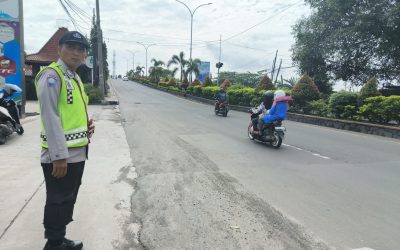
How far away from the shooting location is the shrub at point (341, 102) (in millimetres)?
15568

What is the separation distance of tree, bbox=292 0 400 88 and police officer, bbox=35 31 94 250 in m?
23.9

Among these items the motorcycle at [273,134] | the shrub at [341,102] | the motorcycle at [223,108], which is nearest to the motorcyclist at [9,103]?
the motorcycle at [273,134]

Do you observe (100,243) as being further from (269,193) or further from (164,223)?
(269,193)

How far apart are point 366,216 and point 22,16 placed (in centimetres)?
1330

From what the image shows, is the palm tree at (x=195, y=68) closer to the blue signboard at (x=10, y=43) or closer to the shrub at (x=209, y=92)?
the shrub at (x=209, y=92)

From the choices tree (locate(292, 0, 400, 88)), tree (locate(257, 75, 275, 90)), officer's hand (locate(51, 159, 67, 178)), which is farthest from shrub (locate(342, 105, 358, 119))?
officer's hand (locate(51, 159, 67, 178))

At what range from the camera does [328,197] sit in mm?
5113

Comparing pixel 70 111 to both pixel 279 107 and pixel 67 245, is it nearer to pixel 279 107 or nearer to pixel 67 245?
pixel 67 245

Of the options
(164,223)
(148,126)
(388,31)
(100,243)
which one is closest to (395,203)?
(164,223)

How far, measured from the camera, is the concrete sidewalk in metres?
3.48

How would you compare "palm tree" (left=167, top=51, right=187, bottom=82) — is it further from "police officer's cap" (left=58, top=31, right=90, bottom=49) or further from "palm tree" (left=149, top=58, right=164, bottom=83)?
"police officer's cap" (left=58, top=31, right=90, bottom=49)

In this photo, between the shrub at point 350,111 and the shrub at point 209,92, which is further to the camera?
the shrub at point 209,92

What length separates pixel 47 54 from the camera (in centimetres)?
2702

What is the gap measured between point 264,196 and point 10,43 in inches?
464
